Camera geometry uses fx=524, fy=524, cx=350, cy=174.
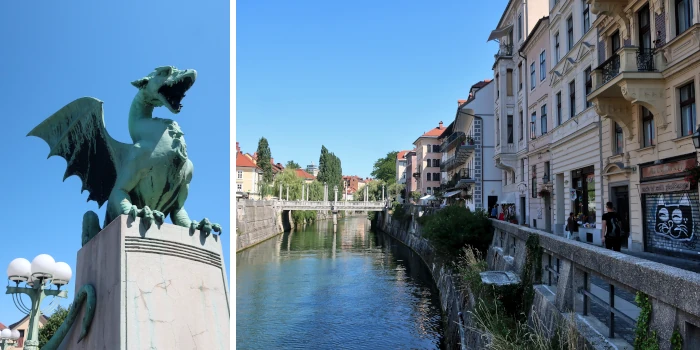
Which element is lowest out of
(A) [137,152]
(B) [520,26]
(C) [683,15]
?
(A) [137,152]

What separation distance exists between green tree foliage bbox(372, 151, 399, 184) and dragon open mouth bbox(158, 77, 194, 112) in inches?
3847

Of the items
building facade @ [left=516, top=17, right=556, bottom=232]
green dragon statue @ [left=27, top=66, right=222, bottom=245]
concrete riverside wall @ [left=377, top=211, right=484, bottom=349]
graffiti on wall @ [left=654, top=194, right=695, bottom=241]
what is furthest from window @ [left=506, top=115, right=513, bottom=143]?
green dragon statue @ [left=27, top=66, right=222, bottom=245]

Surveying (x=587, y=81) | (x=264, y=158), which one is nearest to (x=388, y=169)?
(x=264, y=158)

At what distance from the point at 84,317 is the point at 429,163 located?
220 ft

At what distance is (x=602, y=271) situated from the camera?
4.86 meters

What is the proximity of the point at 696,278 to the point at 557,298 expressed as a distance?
2.98 meters

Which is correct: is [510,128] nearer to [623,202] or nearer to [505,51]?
[505,51]

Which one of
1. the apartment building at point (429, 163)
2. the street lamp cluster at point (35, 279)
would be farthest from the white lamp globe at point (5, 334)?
the apartment building at point (429, 163)

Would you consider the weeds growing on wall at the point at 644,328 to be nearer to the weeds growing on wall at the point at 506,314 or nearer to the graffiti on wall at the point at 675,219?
the weeds growing on wall at the point at 506,314

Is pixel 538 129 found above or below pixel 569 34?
below

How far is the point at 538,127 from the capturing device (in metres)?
23.6

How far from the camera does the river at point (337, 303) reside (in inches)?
626

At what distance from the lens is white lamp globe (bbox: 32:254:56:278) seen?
27.4 feet

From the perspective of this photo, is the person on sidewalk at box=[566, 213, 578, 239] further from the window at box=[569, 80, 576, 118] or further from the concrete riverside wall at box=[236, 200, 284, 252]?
the concrete riverside wall at box=[236, 200, 284, 252]
